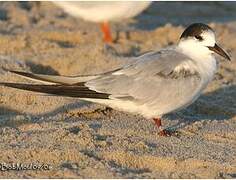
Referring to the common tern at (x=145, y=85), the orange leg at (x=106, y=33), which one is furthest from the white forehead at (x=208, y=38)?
the orange leg at (x=106, y=33)

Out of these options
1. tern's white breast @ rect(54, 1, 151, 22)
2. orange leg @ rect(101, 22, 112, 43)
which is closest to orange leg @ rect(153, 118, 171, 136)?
orange leg @ rect(101, 22, 112, 43)

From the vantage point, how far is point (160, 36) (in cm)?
797

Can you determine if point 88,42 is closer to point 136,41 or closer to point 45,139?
point 136,41

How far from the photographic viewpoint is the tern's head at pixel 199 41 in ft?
16.4

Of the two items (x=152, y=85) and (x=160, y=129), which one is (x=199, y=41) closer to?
(x=152, y=85)

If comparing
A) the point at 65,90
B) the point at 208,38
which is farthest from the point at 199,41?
the point at 65,90

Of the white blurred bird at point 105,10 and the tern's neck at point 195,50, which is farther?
the white blurred bird at point 105,10

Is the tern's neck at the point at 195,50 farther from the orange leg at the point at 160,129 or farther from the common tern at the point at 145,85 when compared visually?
the orange leg at the point at 160,129

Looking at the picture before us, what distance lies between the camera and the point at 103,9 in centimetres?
766

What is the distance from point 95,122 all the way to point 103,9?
307 centimetres

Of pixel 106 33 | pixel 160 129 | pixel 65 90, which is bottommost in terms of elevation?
pixel 160 129

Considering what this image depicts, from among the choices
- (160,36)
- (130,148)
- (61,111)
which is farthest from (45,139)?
(160,36)

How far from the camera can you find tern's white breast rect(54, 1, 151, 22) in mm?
7629

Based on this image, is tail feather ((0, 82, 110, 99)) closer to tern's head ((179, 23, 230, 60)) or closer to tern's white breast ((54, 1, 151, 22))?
tern's head ((179, 23, 230, 60))
